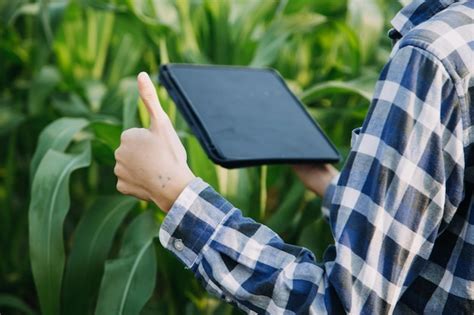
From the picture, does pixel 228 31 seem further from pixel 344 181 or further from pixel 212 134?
pixel 344 181

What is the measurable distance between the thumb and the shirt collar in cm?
24

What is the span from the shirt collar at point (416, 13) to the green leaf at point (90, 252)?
671 millimetres

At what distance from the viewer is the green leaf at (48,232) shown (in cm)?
119

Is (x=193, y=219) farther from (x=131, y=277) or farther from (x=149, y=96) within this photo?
(x=131, y=277)

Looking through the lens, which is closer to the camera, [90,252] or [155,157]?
[155,157]

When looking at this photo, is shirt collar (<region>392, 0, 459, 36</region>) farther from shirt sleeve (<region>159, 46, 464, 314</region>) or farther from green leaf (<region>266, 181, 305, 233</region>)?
green leaf (<region>266, 181, 305, 233</region>)

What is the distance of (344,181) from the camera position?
2.44 ft

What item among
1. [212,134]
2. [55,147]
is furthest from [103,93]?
[212,134]

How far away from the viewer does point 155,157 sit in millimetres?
830

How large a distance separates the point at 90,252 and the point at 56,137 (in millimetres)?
198

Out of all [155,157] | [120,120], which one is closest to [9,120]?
[120,120]

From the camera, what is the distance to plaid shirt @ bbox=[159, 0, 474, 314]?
70 centimetres

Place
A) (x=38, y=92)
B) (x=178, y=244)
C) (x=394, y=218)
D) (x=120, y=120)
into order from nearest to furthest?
(x=394, y=218) < (x=178, y=244) < (x=120, y=120) < (x=38, y=92)

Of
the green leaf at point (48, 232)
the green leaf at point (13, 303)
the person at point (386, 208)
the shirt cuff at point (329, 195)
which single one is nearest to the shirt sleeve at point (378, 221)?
the person at point (386, 208)
